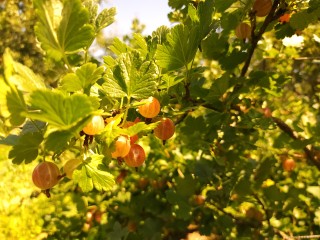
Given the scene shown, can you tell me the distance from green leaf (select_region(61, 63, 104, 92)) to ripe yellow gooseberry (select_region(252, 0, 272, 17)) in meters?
0.83

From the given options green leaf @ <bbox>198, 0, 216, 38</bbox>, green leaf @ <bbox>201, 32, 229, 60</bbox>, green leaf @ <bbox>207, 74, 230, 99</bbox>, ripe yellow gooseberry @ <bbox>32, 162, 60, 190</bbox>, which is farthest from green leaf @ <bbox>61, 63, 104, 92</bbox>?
green leaf @ <bbox>201, 32, 229, 60</bbox>

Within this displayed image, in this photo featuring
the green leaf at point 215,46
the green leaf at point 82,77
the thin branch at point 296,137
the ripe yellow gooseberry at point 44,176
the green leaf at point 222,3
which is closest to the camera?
the green leaf at point 82,77

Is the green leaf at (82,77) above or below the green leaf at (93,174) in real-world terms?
above

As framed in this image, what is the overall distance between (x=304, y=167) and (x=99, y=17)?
8.60 ft

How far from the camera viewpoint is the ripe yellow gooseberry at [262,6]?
125 cm

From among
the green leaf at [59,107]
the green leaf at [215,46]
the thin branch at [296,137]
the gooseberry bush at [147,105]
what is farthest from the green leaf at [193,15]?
the thin branch at [296,137]

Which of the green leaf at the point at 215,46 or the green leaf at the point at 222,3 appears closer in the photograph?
the green leaf at the point at 222,3

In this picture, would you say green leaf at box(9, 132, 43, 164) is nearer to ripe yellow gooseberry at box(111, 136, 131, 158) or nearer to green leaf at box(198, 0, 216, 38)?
ripe yellow gooseberry at box(111, 136, 131, 158)

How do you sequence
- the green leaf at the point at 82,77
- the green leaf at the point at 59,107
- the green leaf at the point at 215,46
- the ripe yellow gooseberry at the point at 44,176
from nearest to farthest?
the green leaf at the point at 59,107, the green leaf at the point at 82,77, the ripe yellow gooseberry at the point at 44,176, the green leaf at the point at 215,46

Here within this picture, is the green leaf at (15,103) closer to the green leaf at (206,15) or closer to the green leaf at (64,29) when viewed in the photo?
the green leaf at (64,29)

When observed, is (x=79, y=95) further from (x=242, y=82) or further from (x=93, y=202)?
(x=93, y=202)

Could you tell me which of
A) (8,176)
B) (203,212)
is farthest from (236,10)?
(8,176)

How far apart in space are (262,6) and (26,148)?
1.04m

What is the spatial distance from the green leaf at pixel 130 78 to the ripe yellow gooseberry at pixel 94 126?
108 millimetres
